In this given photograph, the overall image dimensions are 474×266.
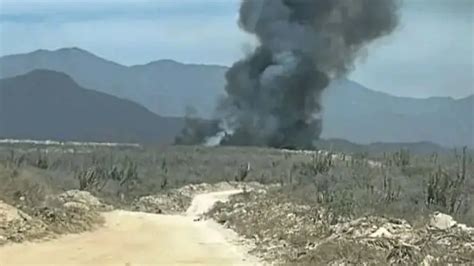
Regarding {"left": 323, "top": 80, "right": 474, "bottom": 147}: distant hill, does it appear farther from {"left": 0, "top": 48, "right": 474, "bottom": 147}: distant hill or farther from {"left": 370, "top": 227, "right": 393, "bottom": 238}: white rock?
{"left": 370, "top": 227, "right": 393, "bottom": 238}: white rock

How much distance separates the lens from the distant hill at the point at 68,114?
431ft

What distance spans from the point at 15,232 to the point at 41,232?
881 mm

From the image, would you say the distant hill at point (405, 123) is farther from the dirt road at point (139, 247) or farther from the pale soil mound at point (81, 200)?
the dirt road at point (139, 247)

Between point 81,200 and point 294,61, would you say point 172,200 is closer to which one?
point 81,200

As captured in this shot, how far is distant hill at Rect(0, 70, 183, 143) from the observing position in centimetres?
13150

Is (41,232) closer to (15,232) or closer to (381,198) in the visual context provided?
(15,232)

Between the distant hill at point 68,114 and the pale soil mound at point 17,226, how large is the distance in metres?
105

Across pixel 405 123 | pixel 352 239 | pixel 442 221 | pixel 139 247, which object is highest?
pixel 405 123

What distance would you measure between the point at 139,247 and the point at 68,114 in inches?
4928

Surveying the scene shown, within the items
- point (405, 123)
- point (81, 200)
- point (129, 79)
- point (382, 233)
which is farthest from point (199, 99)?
point (382, 233)

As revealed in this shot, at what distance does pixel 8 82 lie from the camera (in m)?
149

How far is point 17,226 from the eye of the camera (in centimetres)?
1991

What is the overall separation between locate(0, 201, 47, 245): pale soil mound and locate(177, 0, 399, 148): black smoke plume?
4224cm

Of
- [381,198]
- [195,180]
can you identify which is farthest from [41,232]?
[195,180]
